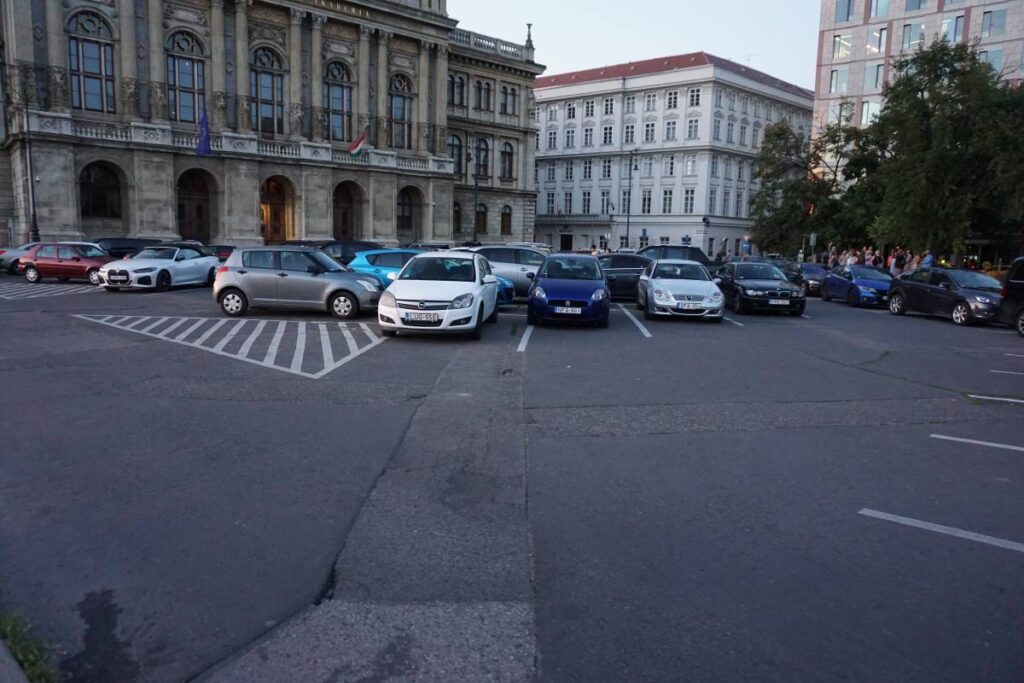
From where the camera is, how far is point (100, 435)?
275 inches

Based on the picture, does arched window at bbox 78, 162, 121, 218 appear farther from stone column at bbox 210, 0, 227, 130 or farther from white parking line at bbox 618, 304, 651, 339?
white parking line at bbox 618, 304, 651, 339

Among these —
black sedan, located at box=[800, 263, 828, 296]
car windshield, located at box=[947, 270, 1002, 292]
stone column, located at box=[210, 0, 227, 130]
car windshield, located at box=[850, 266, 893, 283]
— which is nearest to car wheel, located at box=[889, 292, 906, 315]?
car windshield, located at box=[947, 270, 1002, 292]

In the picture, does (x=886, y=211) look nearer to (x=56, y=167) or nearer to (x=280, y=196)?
(x=280, y=196)

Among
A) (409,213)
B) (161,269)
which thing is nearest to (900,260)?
(161,269)

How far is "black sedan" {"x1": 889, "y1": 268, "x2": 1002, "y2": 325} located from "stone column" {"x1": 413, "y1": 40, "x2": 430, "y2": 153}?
38827 mm

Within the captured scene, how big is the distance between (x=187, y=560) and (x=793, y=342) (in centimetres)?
1329

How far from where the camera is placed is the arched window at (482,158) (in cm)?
6431

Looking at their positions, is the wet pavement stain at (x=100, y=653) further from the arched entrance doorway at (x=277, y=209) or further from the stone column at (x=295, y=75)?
the stone column at (x=295, y=75)

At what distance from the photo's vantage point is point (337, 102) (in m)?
50.1

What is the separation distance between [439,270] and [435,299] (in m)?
1.40

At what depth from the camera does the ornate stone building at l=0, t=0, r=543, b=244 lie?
38.1 metres

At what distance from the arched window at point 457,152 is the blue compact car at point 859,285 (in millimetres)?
40780

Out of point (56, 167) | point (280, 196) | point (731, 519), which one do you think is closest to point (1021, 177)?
point (731, 519)

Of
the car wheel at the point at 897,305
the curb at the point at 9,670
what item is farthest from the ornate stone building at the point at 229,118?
the curb at the point at 9,670
